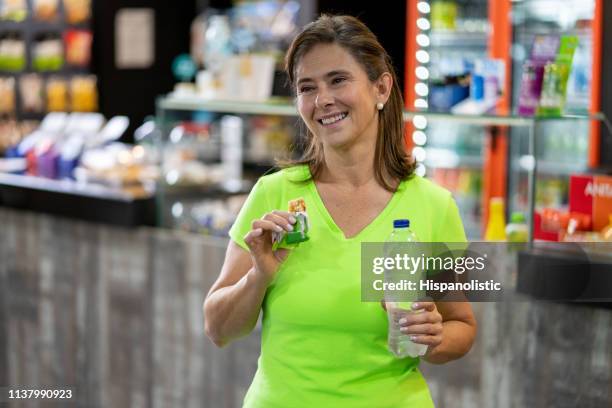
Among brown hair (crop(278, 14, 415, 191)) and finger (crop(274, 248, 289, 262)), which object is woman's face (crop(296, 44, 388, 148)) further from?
finger (crop(274, 248, 289, 262))

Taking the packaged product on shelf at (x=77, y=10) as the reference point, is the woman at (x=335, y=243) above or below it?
below

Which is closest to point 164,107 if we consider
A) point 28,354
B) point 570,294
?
point 28,354

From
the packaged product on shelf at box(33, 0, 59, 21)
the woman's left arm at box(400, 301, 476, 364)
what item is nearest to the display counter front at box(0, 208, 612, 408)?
the woman's left arm at box(400, 301, 476, 364)

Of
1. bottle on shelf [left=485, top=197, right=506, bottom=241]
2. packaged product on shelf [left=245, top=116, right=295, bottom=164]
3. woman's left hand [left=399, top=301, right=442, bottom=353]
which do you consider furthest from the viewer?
packaged product on shelf [left=245, top=116, right=295, bottom=164]

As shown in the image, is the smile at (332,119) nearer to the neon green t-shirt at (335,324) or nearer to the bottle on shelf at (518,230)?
the neon green t-shirt at (335,324)

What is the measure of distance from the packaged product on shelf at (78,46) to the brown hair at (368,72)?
6.31m

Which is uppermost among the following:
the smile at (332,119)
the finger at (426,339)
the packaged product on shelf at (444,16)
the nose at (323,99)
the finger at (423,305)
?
the packaged product on shelf at (444,16)

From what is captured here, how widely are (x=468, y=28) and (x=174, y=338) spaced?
11.0 ft

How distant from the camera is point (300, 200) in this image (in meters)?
2.16

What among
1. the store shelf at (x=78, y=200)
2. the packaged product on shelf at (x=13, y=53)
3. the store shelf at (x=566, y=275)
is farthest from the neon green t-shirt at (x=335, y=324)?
→ the packaged product on shelf at (x=13, y=53)

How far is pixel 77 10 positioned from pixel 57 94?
0.71m

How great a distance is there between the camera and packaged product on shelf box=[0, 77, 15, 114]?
8.69m

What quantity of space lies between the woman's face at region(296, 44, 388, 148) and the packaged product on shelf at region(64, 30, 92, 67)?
6.42 metres

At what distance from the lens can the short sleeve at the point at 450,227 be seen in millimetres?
2176
